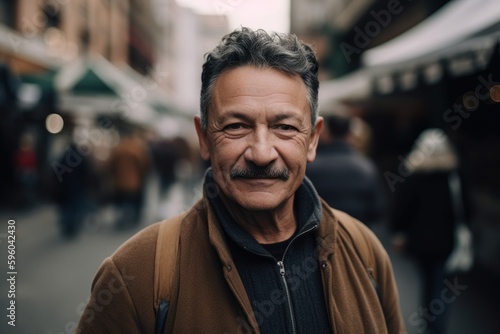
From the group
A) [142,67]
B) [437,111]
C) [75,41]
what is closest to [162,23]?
[142,67]

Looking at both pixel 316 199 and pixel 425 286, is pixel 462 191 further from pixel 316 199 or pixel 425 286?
pixel 316 199

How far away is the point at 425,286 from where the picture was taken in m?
4.77

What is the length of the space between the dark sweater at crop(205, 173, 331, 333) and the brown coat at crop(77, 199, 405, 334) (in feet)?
0.15

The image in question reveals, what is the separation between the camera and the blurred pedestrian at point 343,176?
4.37 m

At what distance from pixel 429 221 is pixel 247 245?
3.29 metres

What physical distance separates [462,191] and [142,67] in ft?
134

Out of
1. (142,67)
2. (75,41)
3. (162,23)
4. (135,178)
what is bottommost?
(135,178)

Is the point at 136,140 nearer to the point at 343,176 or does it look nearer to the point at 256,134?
the point at 343,176

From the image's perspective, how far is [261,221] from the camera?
1.84 m

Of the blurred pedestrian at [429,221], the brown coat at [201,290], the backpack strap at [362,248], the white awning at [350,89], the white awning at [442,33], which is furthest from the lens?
the white awning at [350,89]

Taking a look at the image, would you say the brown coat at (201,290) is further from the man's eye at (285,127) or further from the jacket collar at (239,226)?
the man's eye at (285,127)

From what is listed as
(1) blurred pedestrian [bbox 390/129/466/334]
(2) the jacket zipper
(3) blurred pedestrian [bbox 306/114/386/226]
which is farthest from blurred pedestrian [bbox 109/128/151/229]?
(2) the jacket zipper

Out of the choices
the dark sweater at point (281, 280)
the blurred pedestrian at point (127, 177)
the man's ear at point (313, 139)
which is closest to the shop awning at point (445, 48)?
the man's ear at point (313, 139)

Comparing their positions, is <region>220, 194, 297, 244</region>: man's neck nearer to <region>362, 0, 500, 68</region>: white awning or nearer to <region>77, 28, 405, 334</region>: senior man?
<region>77, 28, 405, 334</region>: senior man
